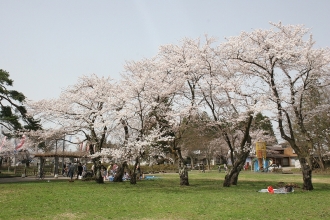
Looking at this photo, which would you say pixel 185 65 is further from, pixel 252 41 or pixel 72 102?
pixel 72 102

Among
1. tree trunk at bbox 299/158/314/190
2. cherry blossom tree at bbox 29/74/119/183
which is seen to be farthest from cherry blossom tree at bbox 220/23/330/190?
cherry blossom tree at bbox 29/74/119/183

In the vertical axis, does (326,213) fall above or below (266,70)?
below

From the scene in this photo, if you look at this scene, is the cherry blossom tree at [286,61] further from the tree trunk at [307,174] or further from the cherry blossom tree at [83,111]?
the cherry blossom tree at [83,111]

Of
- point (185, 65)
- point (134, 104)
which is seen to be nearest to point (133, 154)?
point (134, 104)

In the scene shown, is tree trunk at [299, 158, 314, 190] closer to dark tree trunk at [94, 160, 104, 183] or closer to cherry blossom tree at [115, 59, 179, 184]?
cherry blossom tree at [115, 59, 179, 184]

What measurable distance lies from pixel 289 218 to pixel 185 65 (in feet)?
43.5

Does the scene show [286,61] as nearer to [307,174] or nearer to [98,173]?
[307,174]

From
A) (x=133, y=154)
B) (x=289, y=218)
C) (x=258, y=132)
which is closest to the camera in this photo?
(x=289, y=218)

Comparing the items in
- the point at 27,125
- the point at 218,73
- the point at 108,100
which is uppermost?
the point at 218,73

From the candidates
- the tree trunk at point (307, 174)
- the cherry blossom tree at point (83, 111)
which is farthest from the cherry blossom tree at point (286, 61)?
the cherry blossom tree at point (83, 111)

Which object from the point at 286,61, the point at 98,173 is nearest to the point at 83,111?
the point at 98,173

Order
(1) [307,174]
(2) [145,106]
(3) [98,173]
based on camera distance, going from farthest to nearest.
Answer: (3) [98,173] → (2) [145,106] → (1) [307,174]

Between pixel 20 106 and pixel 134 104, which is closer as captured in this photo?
pixel 134 104

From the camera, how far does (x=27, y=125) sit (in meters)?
23.5
